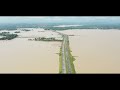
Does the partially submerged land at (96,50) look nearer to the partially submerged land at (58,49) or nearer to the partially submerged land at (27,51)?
the partially submerged land at (58,49)

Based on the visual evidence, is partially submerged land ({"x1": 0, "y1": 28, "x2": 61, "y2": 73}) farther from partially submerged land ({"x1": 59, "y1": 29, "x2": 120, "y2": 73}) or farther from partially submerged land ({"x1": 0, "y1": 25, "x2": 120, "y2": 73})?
partially submerged land ({"x1": 59, "y1": 29, "x2": 120, "y2": 73})

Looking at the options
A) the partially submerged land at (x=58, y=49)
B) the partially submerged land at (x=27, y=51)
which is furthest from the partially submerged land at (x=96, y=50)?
the partially submerged land at (x=27, y=51)

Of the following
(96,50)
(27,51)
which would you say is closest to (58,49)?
(27,51)

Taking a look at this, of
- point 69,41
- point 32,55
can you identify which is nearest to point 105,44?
point 69,41

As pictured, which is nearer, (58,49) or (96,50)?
(96,50)

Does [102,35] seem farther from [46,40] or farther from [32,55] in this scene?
[32,55]

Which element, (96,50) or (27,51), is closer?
(96,50)

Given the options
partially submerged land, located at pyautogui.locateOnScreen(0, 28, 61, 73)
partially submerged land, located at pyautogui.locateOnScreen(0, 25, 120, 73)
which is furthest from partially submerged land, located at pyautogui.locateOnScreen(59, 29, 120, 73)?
partially submerged land, located at pyautogui.locateOnScreen(0, 28, 61, 73)

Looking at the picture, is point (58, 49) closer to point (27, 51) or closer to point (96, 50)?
point (27, 51)
